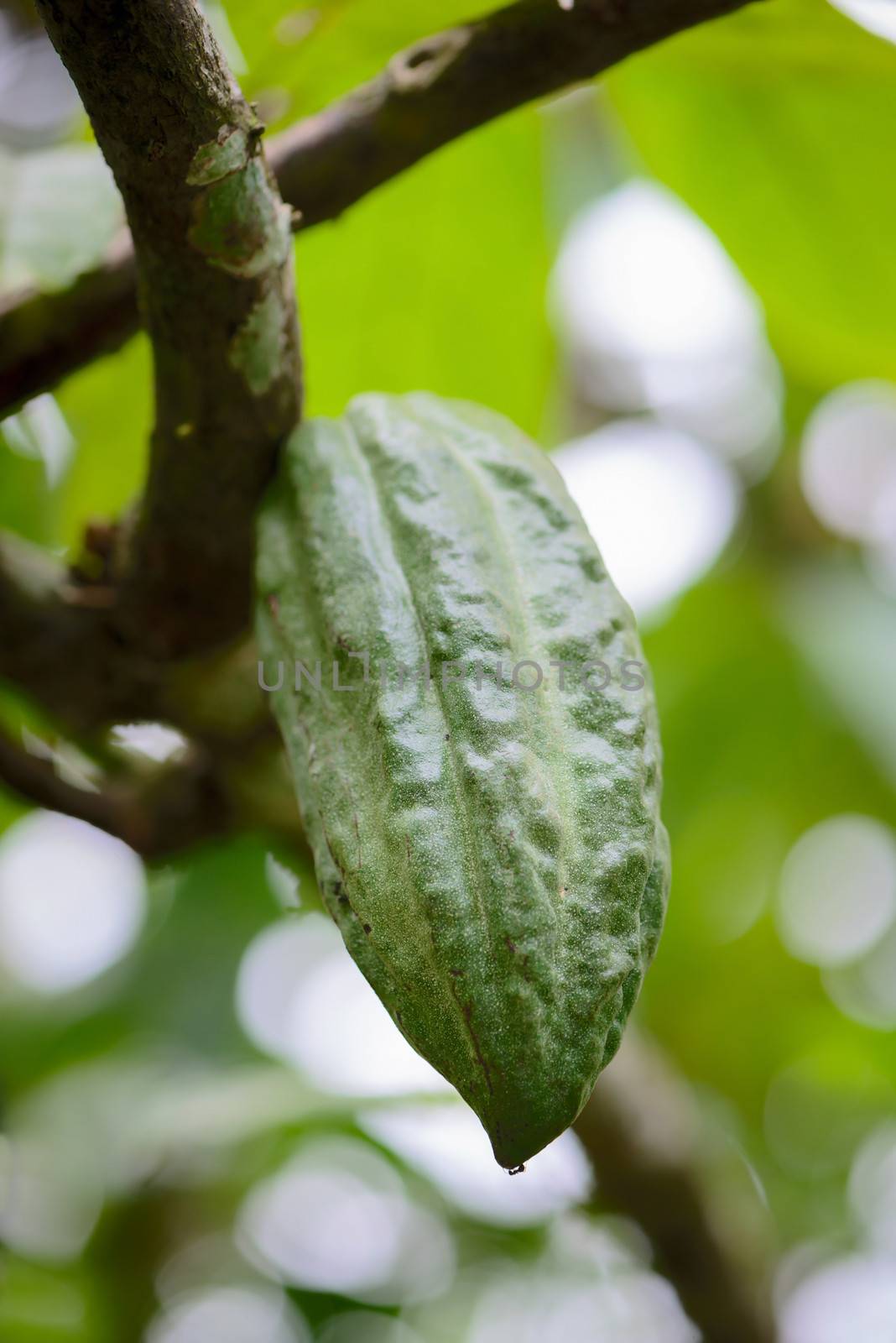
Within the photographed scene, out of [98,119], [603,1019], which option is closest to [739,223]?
[98,119]

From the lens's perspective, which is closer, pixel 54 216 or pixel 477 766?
pixel 477 766

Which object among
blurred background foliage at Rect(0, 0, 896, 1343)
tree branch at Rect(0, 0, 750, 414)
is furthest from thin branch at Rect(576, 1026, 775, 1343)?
tree branch at Rect(0, 0, 750, 414)

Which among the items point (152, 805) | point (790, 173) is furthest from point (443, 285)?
point (152, 805)

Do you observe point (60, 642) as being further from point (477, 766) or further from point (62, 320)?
point (477, 766)

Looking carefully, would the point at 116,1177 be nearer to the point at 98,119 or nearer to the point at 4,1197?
the point at 4,1197

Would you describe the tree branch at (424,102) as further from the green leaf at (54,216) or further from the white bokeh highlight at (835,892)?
the white bokeh highlight at (835,892)

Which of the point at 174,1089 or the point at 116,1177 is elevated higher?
the point at 174,1089

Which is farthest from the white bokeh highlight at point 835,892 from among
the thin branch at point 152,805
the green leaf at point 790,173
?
the thin branch at point 152,805

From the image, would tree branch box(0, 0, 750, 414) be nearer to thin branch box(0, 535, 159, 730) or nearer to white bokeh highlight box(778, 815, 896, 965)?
thin branch box(0, 535, 159, 730)
